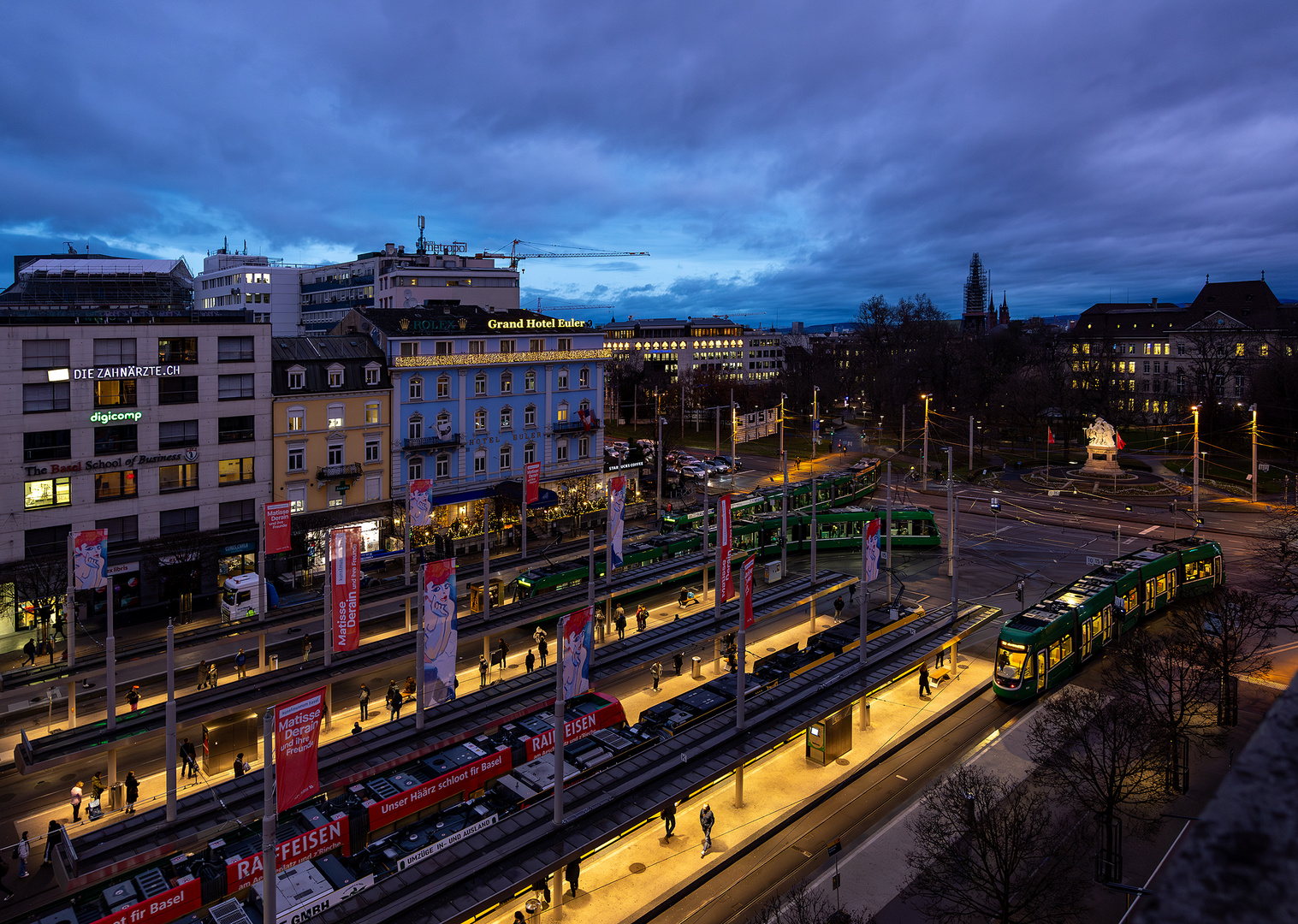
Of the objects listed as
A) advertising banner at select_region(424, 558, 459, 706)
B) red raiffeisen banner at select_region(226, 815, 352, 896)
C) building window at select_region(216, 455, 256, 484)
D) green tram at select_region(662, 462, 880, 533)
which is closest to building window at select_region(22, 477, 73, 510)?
building window at select_region(216, 455, 256, 484)

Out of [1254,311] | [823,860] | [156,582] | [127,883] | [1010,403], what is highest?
[1254,311]

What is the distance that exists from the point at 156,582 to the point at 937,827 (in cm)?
4442

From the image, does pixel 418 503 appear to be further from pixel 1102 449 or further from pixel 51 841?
pixel 1102 449

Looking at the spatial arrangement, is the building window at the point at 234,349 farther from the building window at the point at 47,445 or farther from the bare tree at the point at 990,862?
the bare tree at the point at 990,862

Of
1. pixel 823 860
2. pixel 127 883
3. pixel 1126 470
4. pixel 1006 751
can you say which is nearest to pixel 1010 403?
pixel 1126 470

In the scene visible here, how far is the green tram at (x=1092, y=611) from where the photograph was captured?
3522cm

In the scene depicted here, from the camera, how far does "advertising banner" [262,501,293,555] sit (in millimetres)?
41438

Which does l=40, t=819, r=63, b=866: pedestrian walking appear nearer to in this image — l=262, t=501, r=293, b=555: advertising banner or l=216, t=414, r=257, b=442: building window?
l=262, t=501, r=293, b=555: advertising banner

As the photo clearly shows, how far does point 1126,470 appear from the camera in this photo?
90.4 metres

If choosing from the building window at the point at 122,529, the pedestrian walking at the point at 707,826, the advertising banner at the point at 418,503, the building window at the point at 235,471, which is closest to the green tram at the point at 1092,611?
the pedestrian walking at the point at 707,826

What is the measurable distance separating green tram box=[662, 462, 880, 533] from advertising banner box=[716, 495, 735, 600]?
19548 millimetres

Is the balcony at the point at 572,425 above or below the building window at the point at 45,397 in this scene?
below

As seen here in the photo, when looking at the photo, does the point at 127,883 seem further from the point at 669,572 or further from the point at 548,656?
the point at 669,572

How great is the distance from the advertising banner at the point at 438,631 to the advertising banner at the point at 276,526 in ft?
50.8
